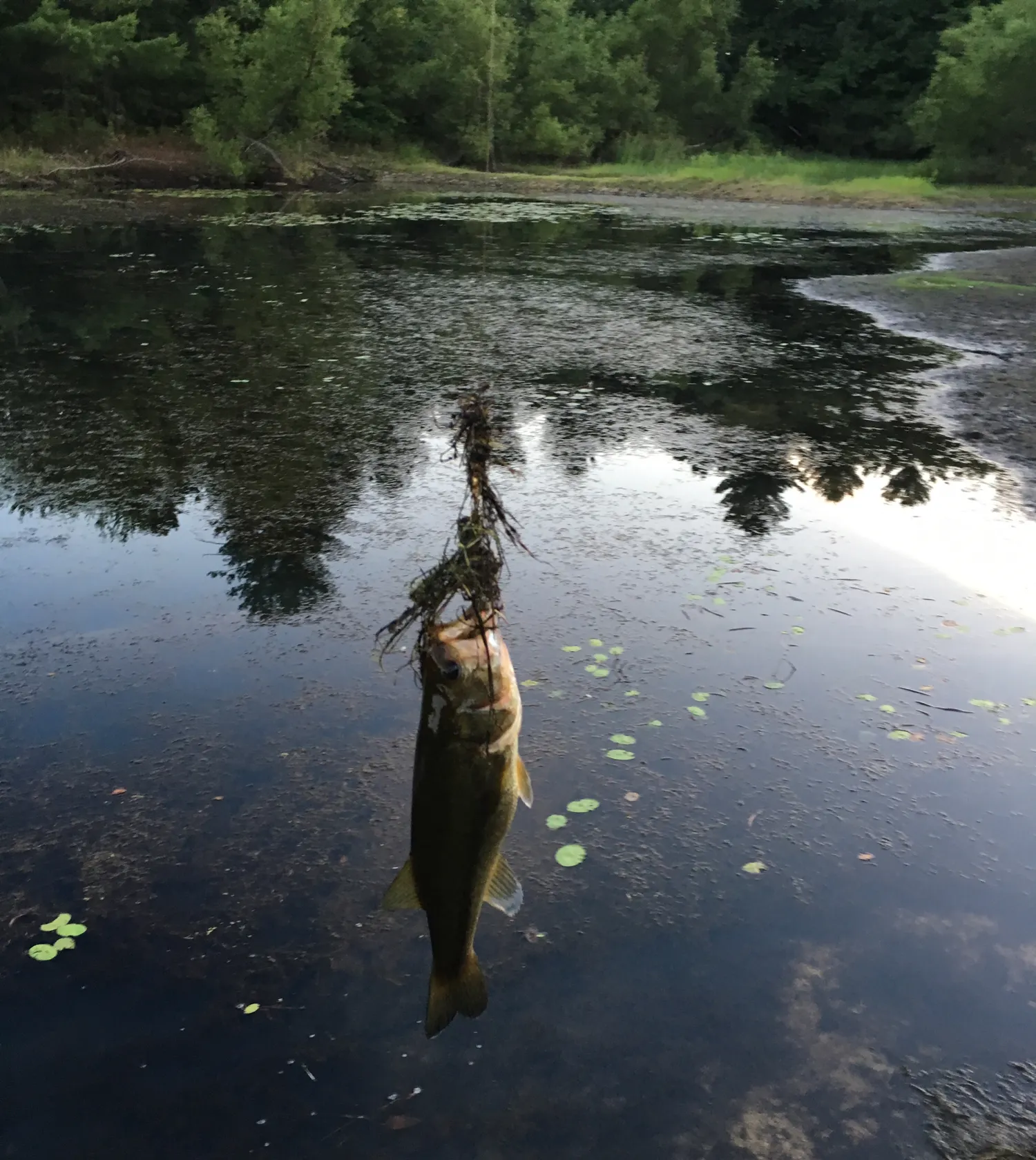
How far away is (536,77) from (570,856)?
52.9 meters

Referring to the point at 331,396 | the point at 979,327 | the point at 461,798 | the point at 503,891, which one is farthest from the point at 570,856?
the point at 979,327

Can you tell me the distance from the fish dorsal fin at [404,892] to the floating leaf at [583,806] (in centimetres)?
172

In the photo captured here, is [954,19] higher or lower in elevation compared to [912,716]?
higher

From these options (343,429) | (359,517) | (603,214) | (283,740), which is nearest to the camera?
(283,740)

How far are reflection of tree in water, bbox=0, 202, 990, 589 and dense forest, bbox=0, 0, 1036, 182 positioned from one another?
23876 millimetres

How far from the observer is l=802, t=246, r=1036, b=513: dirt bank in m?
9.18

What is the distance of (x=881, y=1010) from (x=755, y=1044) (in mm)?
453

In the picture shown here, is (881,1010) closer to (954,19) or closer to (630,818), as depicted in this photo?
(630,818)

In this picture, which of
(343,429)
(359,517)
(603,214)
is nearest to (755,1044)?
(359,517)

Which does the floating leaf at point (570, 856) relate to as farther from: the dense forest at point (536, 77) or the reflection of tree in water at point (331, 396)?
the dense forest at point (536, 77)

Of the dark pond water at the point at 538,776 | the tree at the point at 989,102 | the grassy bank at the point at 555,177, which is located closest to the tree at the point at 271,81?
the grassy bank at the point at 555,177

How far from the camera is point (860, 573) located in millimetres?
6383

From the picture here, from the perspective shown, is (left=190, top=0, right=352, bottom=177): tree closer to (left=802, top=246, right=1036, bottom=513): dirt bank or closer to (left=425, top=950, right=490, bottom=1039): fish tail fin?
(left=802, top=246, right=1036, bottom=513): dirt bank

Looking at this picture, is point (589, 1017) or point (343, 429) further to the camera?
point (343, 429)
